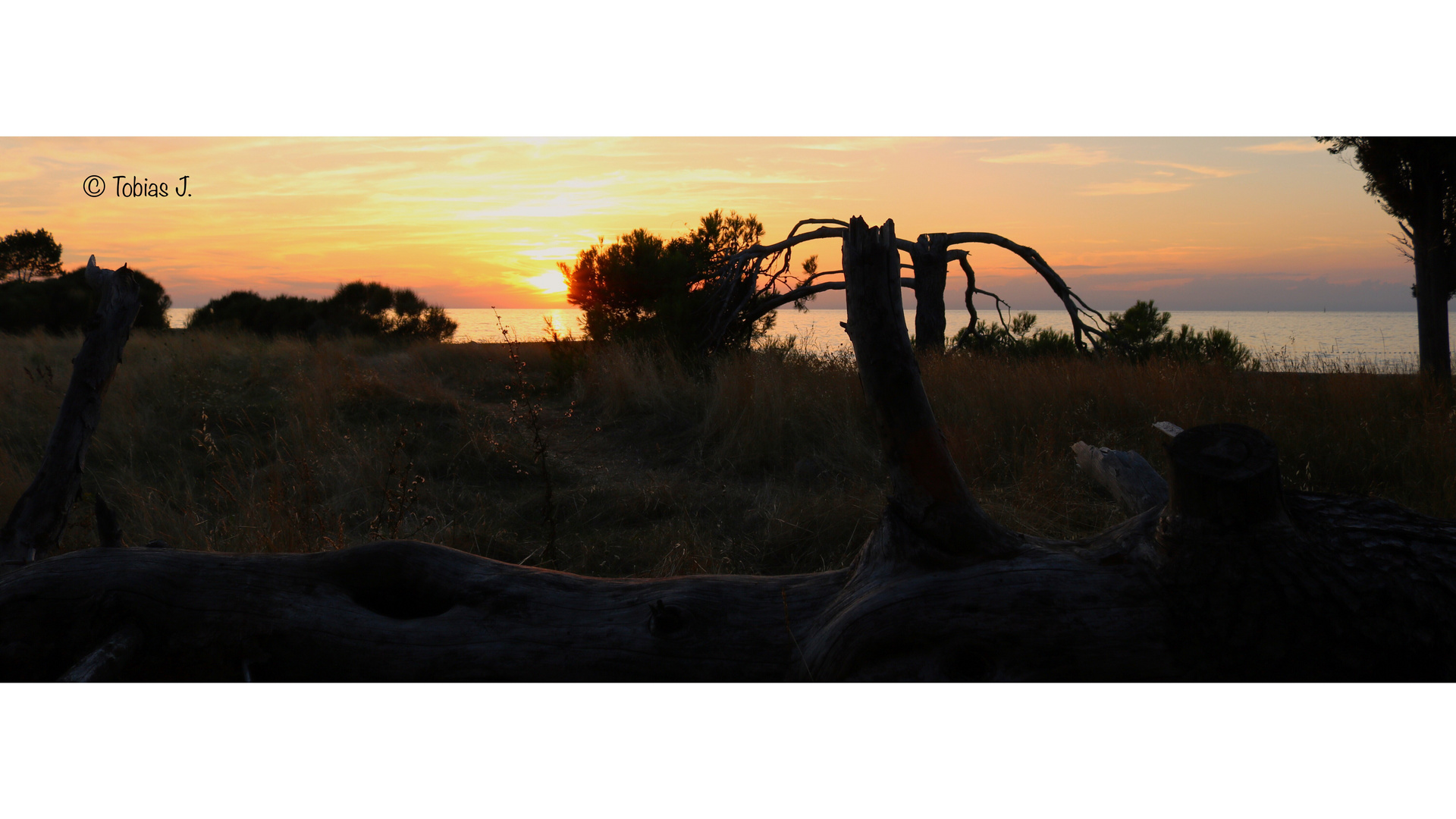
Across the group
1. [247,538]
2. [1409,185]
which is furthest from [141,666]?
[1409,185]

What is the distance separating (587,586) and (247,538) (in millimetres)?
2560

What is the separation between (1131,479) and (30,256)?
91.0 feet

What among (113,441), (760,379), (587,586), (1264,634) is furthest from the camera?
(760,379)

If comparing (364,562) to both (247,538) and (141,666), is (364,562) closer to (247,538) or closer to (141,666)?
(141,666)

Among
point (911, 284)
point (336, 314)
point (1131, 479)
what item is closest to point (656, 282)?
point (911, 284)

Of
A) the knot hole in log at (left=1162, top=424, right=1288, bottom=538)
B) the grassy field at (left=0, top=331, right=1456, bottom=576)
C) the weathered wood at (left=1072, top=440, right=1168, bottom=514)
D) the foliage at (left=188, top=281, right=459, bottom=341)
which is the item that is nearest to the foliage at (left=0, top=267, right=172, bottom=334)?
the foliage at (left=188, top=281, right=459, bottom=341)

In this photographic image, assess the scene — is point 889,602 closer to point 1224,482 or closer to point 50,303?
point 1224,482

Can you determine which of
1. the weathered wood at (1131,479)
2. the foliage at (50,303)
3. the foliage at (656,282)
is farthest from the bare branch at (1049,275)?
the foliage at (50,303)

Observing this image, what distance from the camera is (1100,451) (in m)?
3.75

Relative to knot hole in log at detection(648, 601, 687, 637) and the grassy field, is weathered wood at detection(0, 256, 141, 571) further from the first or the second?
knot hole in log at detection(648, 601, 687, 637)

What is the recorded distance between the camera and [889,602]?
212 cm

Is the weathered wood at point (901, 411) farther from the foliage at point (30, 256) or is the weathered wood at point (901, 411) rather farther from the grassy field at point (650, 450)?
the foliage at point (30, 256)

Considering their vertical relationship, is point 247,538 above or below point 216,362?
below

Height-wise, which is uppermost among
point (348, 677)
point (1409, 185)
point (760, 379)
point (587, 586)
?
point (1409, 185)
